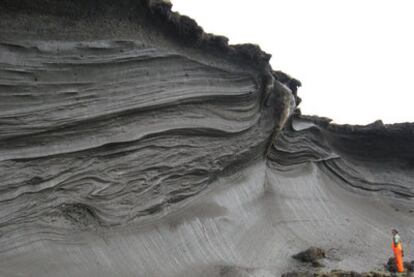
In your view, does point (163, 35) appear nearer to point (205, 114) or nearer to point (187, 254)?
point (205, 114)

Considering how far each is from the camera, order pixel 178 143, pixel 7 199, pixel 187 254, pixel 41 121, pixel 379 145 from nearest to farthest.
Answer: pixel 7 199 → pixel 41 121 → pixel 187 254 → pixel 178 143 → pixel 379 145

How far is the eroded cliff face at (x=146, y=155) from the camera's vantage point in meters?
6.62

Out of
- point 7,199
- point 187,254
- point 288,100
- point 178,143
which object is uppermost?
point 288,100

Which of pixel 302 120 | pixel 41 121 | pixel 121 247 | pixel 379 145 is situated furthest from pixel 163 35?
pixel 379 145

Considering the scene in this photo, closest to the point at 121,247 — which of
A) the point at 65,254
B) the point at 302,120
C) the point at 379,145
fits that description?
the point at 65,254

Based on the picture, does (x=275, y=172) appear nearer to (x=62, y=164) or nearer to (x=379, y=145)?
(x=379, y=145)

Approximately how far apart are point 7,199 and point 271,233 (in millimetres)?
4425

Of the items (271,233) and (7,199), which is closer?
(7,199)

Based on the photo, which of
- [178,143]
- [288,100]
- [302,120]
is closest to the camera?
[178,143]

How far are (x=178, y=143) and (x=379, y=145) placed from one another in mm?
5970

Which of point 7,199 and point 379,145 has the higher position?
point 379,145

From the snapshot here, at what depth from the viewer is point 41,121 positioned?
678 centimetres

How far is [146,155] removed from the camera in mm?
7828

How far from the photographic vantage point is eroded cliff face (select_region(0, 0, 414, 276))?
6625 millimetres
